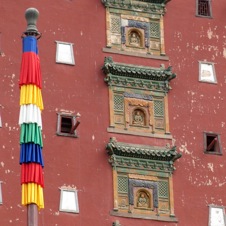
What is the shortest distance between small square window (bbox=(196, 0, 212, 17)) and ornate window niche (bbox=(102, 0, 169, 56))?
3.73 feet

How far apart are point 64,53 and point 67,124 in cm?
195

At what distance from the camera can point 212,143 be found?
48.5m

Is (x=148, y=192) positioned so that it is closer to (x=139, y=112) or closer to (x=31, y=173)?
(x=139, y=112)

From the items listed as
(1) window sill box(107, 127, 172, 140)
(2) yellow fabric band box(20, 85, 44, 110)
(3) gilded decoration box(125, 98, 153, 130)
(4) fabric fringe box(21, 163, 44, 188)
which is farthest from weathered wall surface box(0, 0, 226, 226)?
(4) fabric fringe box(21, 163, 44, 188)

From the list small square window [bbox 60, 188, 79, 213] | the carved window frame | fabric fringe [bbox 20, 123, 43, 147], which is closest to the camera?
fabric fringe [bbox 20, 123, 43, 147]

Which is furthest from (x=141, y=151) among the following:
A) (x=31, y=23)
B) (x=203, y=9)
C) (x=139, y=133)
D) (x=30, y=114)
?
(x=30, y=114)

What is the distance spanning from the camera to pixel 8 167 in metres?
46.3

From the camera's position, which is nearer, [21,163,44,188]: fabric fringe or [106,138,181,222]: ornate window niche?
[21,163,44,188]: fabric fringe

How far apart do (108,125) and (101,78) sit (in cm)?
133

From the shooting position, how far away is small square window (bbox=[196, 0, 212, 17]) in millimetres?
50531

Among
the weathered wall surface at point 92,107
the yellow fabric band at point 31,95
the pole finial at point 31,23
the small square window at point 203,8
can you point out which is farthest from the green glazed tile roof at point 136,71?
the yellow fabric band at point 31,95

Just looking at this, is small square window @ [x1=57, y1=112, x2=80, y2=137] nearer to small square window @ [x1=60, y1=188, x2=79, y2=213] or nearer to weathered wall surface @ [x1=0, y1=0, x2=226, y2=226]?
weathered wall surface @ [x1=0, y1=0, x2=226, y2=226]

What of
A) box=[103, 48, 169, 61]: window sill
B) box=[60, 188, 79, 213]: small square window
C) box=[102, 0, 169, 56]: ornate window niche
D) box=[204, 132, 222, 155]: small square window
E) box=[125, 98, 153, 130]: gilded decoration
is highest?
box=[102, 0, 169, 56]: ornate window niche

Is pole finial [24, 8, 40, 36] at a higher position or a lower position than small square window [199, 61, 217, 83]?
Answer: lower
